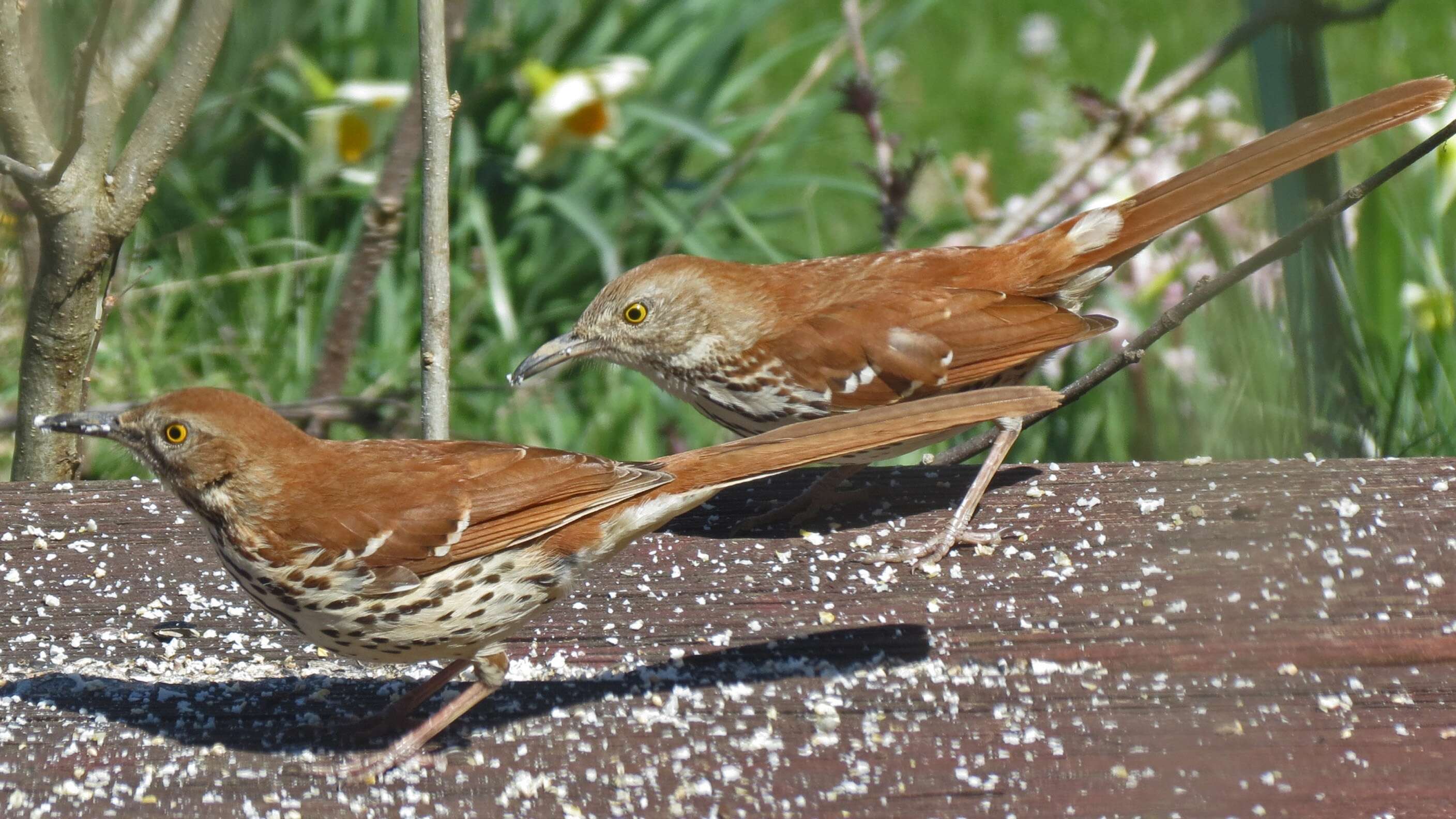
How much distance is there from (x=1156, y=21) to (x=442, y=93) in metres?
1.99

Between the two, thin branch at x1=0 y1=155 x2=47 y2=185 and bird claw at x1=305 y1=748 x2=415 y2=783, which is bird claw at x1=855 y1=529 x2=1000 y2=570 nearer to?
bird claw at x1=305 y1=748 x2=415 y2=783

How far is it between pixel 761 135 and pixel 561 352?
126cm

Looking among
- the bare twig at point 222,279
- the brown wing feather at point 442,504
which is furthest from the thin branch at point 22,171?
the bare twig at point 222,279

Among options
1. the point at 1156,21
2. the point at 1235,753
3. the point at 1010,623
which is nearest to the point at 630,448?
the point at 1156,21

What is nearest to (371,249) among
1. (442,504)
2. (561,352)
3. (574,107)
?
(561,352)

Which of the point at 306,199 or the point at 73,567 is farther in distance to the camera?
the point at 306,199

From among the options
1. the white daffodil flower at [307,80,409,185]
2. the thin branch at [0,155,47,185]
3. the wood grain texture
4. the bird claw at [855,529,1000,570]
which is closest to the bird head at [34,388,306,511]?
the wood grain texture

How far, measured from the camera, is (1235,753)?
2.11 m

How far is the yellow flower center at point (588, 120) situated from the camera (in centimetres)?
540

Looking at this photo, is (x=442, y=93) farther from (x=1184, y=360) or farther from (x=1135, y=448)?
(x=1184, y=360)

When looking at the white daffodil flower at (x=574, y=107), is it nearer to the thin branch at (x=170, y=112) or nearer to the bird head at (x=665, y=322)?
the bird head at (x=665, y=322)

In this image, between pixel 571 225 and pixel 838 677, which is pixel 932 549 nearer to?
pixel 838 677

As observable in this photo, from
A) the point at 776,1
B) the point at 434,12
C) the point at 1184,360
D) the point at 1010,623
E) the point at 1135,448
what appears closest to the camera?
the point at 1010,623

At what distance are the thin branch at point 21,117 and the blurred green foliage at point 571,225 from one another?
1.07 m
